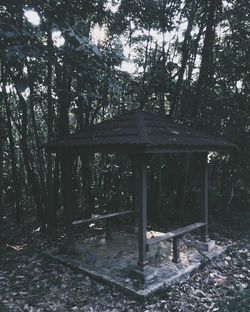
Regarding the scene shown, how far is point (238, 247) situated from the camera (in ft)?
24.0

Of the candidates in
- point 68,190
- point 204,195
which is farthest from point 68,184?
point 204,195

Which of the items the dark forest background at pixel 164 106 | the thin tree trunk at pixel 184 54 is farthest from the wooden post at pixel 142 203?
the thin tree trunk at pixel 184 54

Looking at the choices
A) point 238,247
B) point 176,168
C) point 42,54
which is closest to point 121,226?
point 176,168

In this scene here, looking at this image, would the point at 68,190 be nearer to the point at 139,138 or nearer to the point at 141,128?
the point at 141,128

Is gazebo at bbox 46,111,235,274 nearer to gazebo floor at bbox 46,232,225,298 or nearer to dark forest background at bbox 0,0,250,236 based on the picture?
gazebo floor at bbox 46,232,225,298

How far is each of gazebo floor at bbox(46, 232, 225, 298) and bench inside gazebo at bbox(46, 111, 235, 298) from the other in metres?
0.17

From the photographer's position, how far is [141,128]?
18.2 feet

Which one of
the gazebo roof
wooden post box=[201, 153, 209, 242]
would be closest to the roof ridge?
the gazebo roof

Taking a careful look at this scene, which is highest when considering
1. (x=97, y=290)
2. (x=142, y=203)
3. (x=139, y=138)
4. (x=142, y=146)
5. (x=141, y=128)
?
(x=141, y=128)

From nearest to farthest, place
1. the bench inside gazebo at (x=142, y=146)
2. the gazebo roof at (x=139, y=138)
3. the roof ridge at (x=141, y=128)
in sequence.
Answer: the roof ridge at (x=141, y=128) < the gazebo roof at (x=139, y=138) < the bench inside gazebo at (x=142, y=146)

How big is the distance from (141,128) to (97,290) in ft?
8.83

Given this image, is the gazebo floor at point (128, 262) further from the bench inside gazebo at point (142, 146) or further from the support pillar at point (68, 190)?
the support pillar at point (68, 190)

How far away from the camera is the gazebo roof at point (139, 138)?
5.18 metres

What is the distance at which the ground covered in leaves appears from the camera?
187 inches
